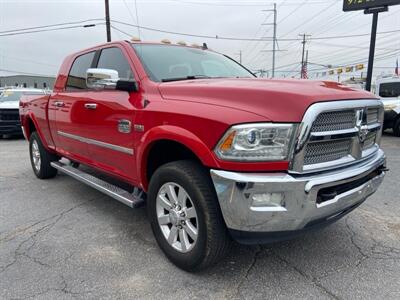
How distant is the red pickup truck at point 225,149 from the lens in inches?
94.0

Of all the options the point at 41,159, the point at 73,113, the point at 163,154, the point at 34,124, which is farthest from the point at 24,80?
the point at 163,154

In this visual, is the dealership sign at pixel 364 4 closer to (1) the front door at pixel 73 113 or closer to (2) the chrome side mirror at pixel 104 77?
(1) the front door at pixel 73 113

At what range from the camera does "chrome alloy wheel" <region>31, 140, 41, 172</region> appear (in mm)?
6059

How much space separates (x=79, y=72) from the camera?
187 inches

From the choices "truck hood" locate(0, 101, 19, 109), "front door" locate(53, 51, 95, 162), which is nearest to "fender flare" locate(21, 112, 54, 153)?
"front door" locate(53, 51, 95, 162)

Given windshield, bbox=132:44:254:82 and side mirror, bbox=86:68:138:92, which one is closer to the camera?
side mirror, bbox=86:68:138:92

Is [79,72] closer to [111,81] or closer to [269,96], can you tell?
[111,81]

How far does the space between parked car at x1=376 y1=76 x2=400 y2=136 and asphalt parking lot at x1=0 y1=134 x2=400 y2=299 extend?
8087 millimetres

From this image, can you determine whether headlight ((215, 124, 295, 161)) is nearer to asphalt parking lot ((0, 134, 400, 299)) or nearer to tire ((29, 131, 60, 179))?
asphalt parking lot ((0, 134, 400, 299))

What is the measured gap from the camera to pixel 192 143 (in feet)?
8.73

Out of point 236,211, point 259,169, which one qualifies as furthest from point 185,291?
point 259,169

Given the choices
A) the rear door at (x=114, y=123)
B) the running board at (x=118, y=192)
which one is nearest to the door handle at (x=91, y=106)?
the rear door at (x=114, y=123)

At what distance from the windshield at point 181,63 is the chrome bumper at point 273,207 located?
1.47 meters

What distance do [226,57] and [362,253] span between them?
2869mm
